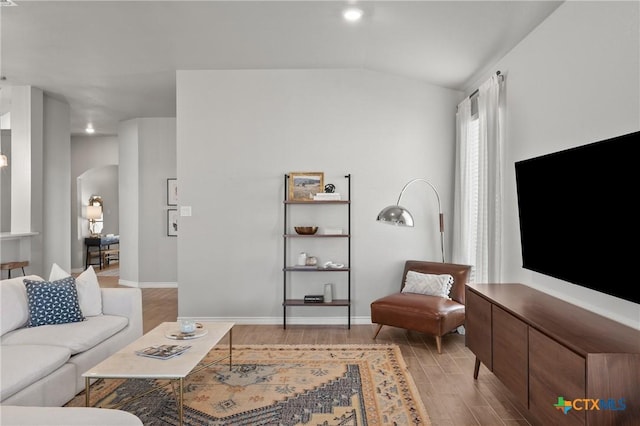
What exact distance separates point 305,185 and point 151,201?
3832 millimetres

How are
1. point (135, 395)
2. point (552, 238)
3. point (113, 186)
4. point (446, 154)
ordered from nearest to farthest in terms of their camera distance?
1. point (552, 238)
2. point (135, 395)
3. point (446, 154)
4. point (113, 186)

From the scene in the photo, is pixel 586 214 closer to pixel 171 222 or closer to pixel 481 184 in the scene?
pixel 481 184

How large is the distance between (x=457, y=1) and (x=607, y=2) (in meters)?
1.02

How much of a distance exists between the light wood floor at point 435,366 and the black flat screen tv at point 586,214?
951 mm

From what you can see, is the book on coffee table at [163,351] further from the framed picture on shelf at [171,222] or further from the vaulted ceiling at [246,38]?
the framed picture on shelf at [171,222]

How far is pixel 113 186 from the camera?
1130cm

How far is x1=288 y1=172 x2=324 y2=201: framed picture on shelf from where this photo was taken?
16.2 feet

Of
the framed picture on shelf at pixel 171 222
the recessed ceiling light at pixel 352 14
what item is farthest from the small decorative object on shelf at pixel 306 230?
the framed picture on shelf at pixel 171 222

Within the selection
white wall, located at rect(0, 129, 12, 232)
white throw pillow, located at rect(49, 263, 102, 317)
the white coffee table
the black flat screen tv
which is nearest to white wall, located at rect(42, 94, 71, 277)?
white wall, located at rect(0, 129, 12, 232)

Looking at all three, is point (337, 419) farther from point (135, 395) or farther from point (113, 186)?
point (113, 186)

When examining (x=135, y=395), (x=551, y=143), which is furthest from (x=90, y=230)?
(x=551, y=143)

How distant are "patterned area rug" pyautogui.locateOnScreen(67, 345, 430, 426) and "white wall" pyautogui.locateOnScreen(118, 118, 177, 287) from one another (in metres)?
4.18

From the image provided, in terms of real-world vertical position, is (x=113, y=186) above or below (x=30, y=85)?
below

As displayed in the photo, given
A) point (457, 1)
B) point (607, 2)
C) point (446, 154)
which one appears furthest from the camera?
point (446, 154)
